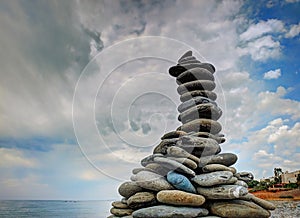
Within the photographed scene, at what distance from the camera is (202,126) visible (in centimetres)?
798

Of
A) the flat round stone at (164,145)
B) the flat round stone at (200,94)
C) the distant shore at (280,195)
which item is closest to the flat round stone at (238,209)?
the flat round stone at (164,145)

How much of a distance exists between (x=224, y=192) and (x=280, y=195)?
15.3m

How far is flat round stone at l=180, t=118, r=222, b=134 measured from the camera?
7.99 m

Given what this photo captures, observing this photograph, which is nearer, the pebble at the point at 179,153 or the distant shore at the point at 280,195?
the pebble at the point at 179,153

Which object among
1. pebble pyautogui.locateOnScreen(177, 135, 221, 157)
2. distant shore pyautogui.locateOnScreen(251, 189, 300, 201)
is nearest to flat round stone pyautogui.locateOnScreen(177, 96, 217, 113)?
pebble pyautogui.locateOnScreen(177, 135, 221, 157)

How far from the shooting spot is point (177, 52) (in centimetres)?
909

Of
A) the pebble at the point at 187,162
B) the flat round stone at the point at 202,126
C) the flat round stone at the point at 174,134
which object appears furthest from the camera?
the flat round stone at the point at 202,126

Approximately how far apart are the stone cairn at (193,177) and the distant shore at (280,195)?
40.0 feet

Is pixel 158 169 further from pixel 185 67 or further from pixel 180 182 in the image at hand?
pixel 185 67

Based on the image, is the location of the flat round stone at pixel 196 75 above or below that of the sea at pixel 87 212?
above

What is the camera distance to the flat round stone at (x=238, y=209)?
6.54m

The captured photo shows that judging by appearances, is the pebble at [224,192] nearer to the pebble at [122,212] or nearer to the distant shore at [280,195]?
the pebble at [122,212]

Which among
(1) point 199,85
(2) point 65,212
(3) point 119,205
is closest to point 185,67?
(1) point 199,85

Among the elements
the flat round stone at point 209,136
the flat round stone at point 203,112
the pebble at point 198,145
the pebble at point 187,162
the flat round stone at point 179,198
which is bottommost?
the flat round stone at point 179,198
